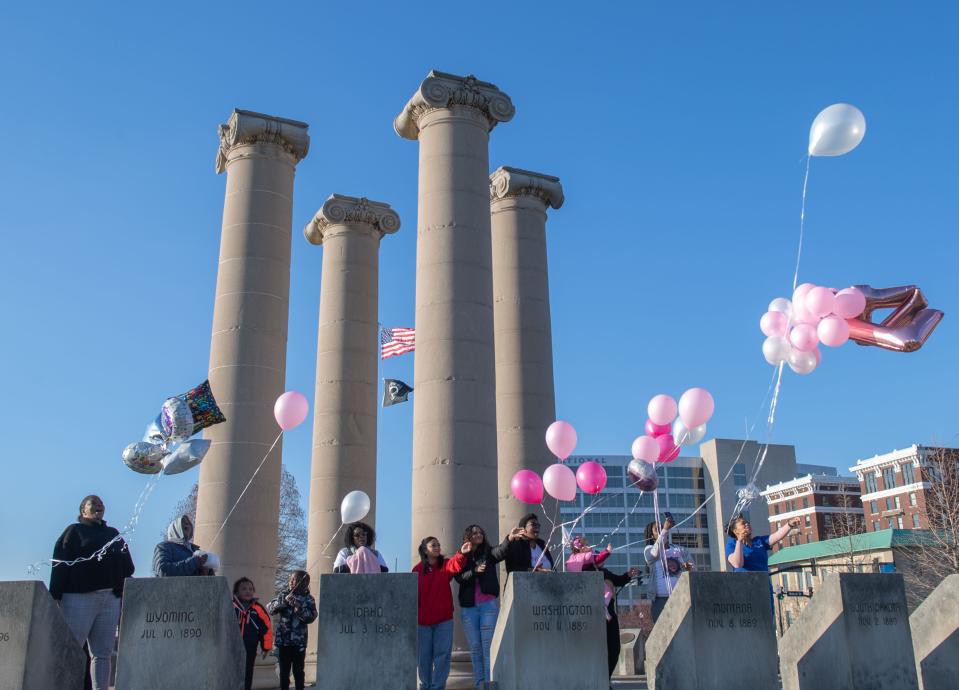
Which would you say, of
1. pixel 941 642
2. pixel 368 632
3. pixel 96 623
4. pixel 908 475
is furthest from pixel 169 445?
pixel 908 475

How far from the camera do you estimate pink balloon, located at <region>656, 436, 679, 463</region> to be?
18.2 m

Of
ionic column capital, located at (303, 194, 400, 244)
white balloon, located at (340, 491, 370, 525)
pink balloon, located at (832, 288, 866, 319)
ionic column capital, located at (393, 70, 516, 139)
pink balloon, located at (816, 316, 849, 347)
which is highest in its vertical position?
ionic column capital, located at (303, 194, 400, 244)

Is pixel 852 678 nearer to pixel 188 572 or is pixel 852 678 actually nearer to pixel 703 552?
pixel 188 572

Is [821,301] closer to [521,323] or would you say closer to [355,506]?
[355,506]

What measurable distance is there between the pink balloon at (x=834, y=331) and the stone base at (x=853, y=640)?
4.87 m

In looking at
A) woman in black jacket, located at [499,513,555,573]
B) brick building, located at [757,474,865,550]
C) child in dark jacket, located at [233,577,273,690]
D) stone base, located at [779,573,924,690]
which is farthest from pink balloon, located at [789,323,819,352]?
brick building, located at [757,474,865,550]

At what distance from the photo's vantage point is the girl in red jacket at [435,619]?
39.2 feet

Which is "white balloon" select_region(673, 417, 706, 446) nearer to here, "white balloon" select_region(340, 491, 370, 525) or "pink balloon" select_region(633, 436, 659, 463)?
"pink balloon" select_region(633, 436, 659, 463)

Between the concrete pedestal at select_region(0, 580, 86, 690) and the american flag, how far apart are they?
1856 centimetres

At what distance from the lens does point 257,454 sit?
20.3m

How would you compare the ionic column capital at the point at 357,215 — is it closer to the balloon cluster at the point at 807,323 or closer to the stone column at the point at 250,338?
the stone column at the point at 250,338

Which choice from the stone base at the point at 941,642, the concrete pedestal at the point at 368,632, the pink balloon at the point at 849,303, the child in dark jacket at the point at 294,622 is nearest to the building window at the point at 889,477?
the pink balloon at the point at 849,303

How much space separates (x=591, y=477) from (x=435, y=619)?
21.8 feet

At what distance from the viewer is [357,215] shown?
→ 27703 millimetres
